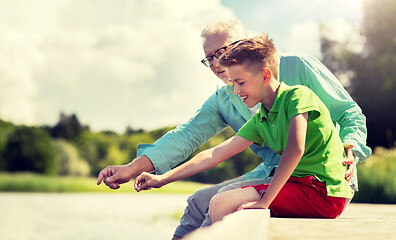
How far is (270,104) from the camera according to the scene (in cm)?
228

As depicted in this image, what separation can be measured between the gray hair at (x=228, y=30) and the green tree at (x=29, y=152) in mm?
28625

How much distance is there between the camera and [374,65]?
71.5ft

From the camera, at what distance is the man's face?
3.09 metres

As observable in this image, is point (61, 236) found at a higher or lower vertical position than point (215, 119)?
lower

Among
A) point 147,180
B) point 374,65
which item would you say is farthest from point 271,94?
point 374,65

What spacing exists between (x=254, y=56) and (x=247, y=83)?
0.43ft

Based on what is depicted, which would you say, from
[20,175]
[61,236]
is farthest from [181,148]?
[20,175]

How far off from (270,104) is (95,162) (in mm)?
35956

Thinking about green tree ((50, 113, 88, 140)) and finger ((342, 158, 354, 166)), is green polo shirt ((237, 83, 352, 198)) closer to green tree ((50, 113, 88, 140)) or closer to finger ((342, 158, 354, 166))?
finger ((342, 158, 354, 166))

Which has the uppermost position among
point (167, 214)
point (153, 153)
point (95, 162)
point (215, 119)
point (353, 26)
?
point (353, 26)

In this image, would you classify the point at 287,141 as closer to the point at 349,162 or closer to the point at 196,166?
the point at 349,162

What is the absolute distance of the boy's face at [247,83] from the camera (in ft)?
7.17

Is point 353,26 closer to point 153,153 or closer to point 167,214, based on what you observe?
point 167,214

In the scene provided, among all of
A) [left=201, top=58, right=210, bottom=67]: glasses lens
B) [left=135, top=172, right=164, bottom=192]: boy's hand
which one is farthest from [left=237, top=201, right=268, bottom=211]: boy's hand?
[left=201, top=58, right=210, bottom=67]: glasses lens
